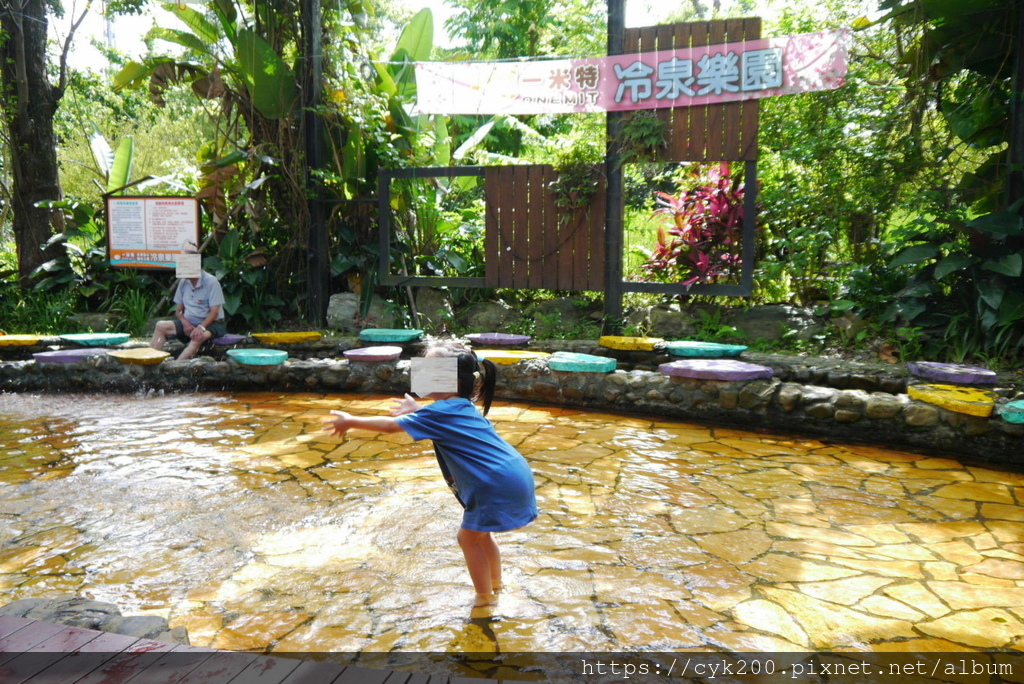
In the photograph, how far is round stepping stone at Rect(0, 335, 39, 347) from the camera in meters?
8.50

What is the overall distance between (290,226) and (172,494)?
21.0 feet

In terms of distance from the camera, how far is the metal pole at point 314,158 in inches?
388

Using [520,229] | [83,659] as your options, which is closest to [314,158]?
[520,229]

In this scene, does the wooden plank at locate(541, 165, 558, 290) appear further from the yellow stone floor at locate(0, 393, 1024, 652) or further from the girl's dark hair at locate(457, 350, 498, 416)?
the girl's dark hair at locate(457, 350, 498, 416)

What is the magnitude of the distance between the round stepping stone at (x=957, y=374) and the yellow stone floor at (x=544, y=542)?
0.85 metres

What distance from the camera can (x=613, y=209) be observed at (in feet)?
28.3

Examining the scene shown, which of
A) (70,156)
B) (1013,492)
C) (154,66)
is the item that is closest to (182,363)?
(154,66)

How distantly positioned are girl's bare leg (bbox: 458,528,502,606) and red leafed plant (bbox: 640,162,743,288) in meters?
5.59

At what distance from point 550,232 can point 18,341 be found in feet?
21.2

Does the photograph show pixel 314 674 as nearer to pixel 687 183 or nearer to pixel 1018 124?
pixel 1018 124

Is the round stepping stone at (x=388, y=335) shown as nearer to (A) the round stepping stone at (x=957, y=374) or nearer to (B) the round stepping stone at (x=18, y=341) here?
(B) the round stepping stone at (x=18, y=341)

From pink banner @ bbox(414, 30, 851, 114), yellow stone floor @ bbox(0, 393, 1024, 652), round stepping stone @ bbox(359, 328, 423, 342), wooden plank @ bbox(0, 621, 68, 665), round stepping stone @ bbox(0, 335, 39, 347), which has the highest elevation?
pink banner @ bbox(414, 30, 851, 114)

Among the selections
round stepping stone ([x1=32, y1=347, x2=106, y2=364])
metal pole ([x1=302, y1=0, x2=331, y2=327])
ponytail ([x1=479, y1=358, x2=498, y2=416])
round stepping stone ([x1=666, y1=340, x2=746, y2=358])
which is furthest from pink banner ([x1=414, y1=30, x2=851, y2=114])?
ponytail ([x1=479, y1=358, x2=498, y2=416])

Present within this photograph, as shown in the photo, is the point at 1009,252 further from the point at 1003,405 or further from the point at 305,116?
the point at 305,116
